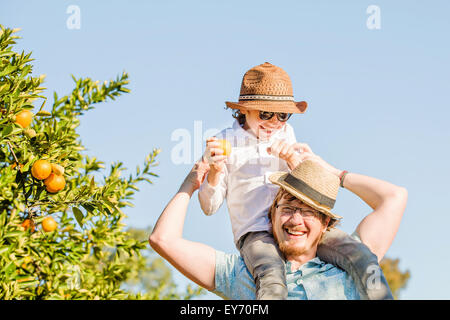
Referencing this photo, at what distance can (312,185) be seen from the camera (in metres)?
3.57

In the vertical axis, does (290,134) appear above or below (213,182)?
above

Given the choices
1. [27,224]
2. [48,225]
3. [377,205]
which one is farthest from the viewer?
[48,225]

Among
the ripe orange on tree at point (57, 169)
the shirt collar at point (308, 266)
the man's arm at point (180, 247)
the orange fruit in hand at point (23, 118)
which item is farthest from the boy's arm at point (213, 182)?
the orange fruit in hand at point (23, 118)

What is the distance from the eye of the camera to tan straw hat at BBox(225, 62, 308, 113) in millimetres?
3900

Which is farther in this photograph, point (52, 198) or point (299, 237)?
point (52, 198)

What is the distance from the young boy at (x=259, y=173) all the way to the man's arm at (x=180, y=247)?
6.8 inches

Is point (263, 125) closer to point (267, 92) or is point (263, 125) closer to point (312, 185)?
point (267, 92)

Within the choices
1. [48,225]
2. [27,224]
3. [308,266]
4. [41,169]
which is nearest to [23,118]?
[41,169]

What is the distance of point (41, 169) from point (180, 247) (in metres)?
1.19

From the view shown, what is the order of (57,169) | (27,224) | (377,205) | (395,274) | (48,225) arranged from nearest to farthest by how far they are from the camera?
(377,205) < (57,169) < (27,224) < (48,225) < (395,274)

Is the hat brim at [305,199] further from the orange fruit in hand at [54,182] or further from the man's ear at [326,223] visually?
the orange fruit in hand at [54,182]

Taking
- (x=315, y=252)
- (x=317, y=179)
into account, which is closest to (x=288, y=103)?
(x=317, y=179)

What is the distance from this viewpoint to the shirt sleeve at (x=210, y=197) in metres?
3.72
